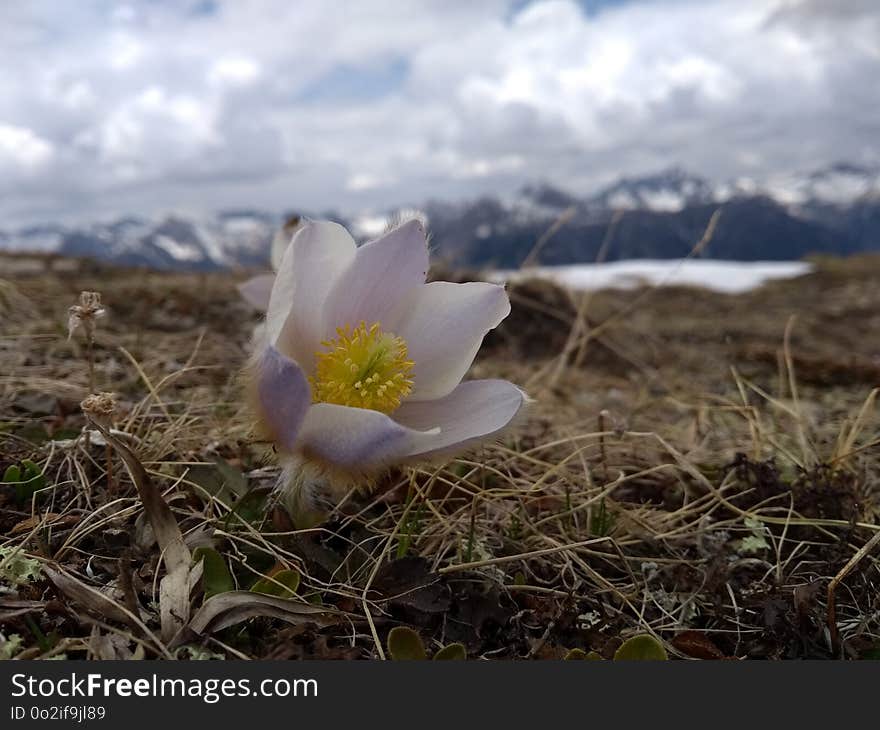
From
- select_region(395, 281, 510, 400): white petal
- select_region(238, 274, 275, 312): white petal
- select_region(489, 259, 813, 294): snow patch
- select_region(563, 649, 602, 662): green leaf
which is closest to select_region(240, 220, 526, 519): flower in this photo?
select_region(395, 281, 510, 400): white petal

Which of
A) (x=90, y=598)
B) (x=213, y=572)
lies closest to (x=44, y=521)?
(x=90, y=598)

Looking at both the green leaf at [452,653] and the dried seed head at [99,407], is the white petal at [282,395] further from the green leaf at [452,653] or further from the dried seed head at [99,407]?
the green leaf at [452,653]

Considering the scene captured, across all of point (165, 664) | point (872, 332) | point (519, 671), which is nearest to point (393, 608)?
point (519, 671)

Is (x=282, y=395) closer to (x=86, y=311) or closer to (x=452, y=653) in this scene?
(x=452, y=653)

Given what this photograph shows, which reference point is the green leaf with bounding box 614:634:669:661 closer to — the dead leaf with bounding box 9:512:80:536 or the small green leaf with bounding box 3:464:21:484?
the dead leaf with bounding box 9:512:80:536

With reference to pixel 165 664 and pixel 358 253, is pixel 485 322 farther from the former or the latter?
pixel 165 664

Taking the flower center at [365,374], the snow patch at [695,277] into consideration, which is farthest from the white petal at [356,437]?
the snow patch at [695,277]

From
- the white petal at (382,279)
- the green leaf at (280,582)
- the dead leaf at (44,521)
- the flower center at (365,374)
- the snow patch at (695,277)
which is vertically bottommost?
the snow patch at (695,277)

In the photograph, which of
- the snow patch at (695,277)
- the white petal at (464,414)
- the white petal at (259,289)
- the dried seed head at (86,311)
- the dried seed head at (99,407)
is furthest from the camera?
the snow patch at (695,277)
